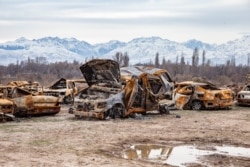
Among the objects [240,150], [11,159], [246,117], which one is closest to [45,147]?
[11,159]

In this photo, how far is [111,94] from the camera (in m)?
19.8

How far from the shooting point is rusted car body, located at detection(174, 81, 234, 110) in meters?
24.8

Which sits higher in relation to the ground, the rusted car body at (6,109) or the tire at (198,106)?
the rusted car body at (6,109)

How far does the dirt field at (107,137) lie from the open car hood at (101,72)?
1.92 meters

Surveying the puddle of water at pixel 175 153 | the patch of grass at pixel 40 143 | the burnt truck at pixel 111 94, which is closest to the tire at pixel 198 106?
the burnt truck at pixel 111 94

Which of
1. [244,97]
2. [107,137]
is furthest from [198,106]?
[107,137]

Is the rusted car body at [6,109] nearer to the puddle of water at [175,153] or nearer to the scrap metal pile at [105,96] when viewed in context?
the scrap metal pile at [105,96]

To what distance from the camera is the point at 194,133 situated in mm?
16047

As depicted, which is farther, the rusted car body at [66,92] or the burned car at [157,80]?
the rusted car body at [66,92]

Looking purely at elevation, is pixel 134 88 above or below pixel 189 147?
above

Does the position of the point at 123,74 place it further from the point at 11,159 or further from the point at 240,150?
the point at 11,159

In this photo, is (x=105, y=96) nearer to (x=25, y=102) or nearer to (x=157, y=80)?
(x=157, y=80)

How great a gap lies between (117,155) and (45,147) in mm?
1937

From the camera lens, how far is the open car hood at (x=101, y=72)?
2097 centimetres
